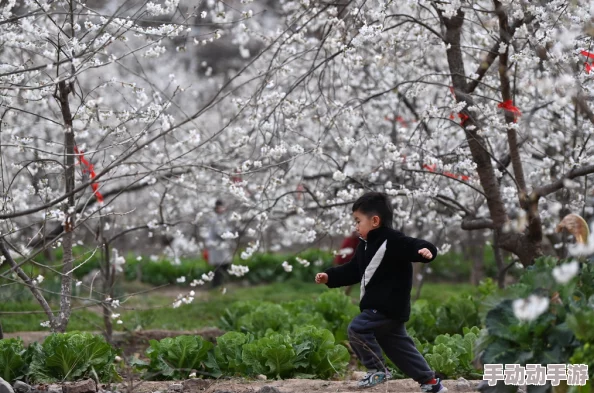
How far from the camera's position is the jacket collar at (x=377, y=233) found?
4.65 metres

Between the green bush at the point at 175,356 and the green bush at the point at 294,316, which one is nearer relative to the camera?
the green bush at the point at 175,356

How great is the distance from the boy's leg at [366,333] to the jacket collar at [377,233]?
451mm

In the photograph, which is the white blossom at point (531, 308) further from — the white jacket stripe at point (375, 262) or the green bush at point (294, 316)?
the green bush at point (294, 316)

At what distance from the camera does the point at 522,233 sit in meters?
5.97

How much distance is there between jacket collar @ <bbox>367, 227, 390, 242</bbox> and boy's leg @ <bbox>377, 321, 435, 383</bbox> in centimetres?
52

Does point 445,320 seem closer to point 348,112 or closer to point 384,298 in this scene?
point 348,112

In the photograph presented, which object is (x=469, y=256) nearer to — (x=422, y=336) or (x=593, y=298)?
(x=422, y=336)

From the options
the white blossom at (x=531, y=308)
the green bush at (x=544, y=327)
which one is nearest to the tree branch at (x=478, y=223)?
the green bush at (x=544, y=327)

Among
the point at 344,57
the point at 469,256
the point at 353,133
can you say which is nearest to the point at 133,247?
the point at 469,256

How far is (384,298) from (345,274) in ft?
1.47

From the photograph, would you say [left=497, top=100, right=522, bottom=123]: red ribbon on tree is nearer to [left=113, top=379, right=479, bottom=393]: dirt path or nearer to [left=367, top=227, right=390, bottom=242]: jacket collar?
[left=367, top=227, right=390, bottom=242]: jacket collar

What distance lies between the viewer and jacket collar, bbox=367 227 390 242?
4648 millimetres

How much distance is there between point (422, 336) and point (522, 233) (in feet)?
4.65

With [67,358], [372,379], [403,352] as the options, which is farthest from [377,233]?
[67,358]
